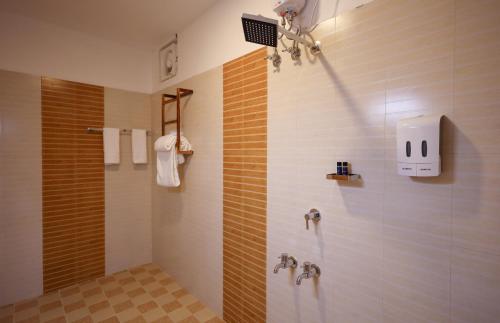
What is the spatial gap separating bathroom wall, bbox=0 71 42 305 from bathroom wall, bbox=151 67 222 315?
3.75ft

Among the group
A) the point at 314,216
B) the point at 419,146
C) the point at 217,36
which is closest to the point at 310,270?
the point at 314,216

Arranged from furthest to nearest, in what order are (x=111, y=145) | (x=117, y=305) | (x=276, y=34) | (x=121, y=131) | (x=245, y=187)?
1. (x=121, y=131)
2. (x=111, y=145)
3. (x=117, y=305)
4. (x=245, y=187)
5. (x=276, y=34)

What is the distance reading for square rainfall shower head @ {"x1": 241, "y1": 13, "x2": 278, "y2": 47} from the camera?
3.39ft

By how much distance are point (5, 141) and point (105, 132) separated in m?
0.75

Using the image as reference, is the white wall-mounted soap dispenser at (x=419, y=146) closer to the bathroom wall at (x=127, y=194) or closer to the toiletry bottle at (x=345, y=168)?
the toiletry bottle at (x=345, y=168)

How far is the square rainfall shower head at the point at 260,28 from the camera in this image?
1033mm

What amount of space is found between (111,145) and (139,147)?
279 mm

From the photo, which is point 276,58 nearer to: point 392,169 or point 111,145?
point 392,169

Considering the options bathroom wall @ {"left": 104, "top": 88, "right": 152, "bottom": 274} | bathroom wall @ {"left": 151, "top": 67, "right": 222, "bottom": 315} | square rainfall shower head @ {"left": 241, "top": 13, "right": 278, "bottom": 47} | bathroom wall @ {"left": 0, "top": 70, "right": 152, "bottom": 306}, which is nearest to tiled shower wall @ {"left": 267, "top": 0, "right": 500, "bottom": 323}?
square rainfall shower head @ {"left": 241, "top": 13, "right": 278, "bottom": 47}

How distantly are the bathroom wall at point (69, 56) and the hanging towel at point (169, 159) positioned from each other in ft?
3.58

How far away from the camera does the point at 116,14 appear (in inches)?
83.4

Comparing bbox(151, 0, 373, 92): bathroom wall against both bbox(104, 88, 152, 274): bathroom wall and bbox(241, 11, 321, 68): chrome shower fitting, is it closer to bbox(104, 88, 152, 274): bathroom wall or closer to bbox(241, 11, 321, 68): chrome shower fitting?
bbox(241, 11, 321, 68): chrome shower fitting

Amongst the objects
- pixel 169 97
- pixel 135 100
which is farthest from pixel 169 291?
pixel 135 100

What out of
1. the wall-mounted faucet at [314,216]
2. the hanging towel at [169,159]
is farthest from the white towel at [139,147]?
the wall-mounted faucet at [314,216]
